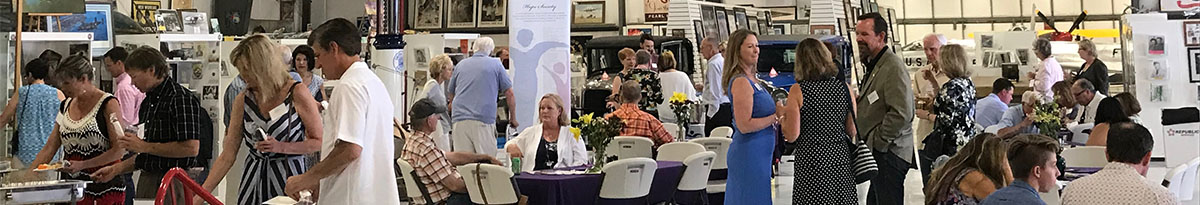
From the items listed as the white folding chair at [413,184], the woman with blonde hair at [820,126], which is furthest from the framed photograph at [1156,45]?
the white folding chair at [413,184]

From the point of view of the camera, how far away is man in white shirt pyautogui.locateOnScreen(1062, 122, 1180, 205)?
421 cm

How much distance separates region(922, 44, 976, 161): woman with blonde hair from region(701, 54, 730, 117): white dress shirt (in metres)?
4.15

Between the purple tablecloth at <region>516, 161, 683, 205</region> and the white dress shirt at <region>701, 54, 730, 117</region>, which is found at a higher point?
the white dress shirt at <region>701, 54, 730, 117</region>

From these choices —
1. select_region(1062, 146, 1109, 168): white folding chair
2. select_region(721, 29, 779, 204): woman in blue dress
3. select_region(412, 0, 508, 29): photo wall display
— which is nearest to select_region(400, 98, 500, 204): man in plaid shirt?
select_region(721, 29, 779, 204): woman in blue dress

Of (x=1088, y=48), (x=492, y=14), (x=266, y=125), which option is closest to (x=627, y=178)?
(x=266, y=125)

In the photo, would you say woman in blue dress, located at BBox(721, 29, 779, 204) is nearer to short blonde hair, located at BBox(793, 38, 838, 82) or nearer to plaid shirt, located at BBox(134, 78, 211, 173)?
short blonde hair, located at BBox(793, 38, 838, 82)

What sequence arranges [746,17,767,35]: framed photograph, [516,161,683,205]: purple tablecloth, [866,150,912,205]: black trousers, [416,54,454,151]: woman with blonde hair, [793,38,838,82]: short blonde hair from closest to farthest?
[793,38,838,82]: short blonde hair, [516,161,683,205]: purple tablecloth, [866,150,912,205]: black trousers, [416,54,454,151]: woman with blonde hair, [746,17,767,35]: framed photograph

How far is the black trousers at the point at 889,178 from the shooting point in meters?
5.89

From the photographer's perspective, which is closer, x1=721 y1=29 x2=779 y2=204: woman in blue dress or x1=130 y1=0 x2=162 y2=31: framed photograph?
x1=721 y1=29 x2=779 y2=204: woman in blue dress

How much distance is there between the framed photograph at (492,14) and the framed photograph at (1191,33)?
47.5ft

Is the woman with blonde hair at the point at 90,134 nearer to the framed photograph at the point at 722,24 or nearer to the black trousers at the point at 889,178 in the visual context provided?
the black trousers at the point at 889,178

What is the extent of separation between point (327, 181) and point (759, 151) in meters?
2.62

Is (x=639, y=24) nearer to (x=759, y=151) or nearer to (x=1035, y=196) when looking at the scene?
(x=759, y=151)

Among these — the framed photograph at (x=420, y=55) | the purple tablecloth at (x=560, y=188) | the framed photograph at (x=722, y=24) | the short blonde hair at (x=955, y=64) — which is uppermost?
the framed photograph at (x=722, y=24)
